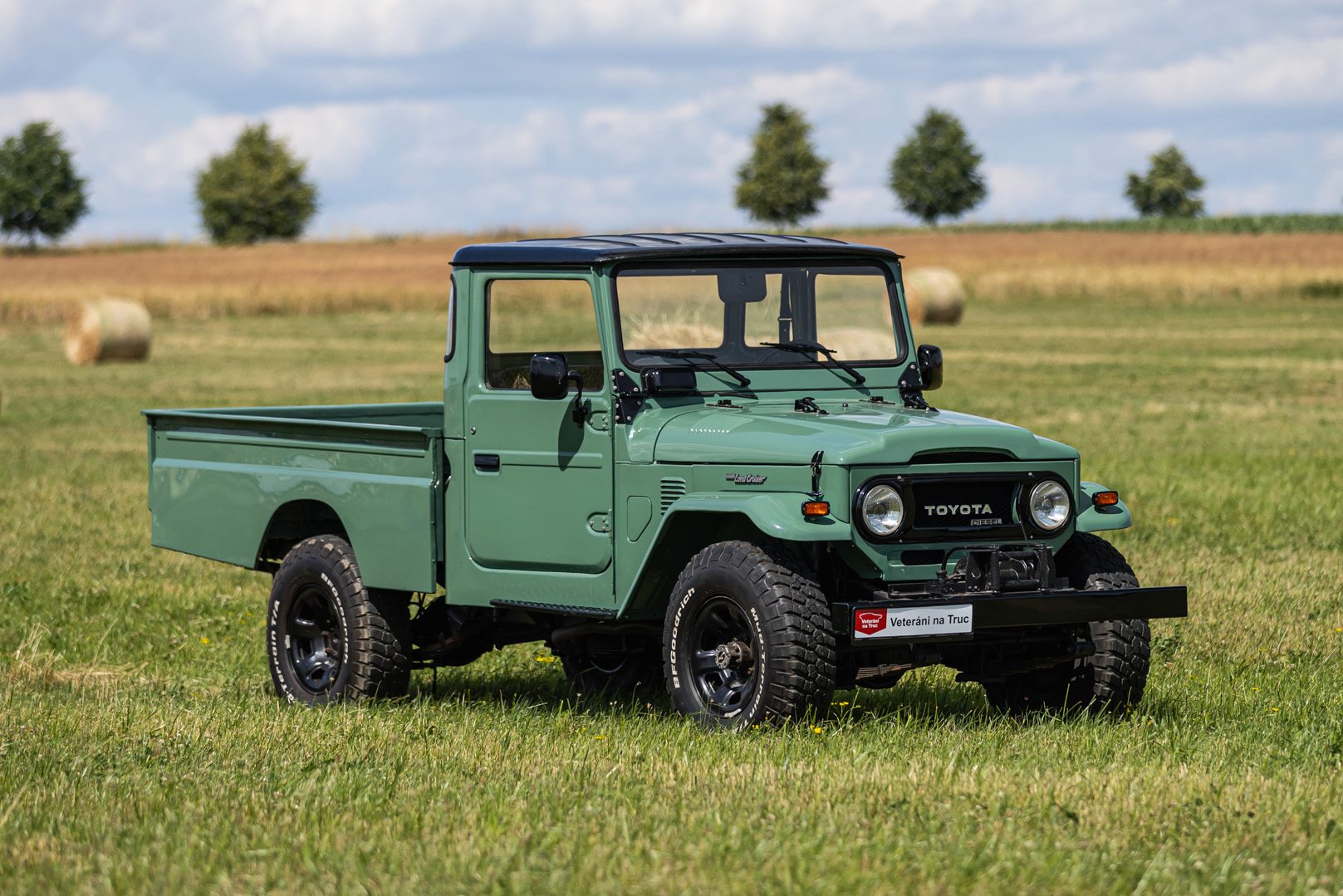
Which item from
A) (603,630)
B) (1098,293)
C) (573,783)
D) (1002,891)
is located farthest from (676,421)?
(1098,293)

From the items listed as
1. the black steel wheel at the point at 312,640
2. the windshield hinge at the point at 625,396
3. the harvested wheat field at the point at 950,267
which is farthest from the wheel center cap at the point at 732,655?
the harvested wheat field at the point at 950,267

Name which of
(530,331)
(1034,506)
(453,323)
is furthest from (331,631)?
(1034,506)

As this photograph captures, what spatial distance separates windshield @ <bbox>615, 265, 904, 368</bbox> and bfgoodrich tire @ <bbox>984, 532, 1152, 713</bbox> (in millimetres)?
1296

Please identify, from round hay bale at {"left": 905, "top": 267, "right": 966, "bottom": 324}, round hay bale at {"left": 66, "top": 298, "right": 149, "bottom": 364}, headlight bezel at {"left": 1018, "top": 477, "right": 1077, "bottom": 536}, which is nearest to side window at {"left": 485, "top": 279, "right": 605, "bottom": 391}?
headlight bezel at {"left": 1018, "top": 477, "right": 1077, "bottom": 536}

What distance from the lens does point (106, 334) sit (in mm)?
Answer: 34906

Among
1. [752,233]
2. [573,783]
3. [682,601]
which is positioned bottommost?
[573,783]

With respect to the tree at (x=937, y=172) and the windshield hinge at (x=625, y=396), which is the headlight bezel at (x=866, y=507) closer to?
the windshield hinge at (x=625, y=396)

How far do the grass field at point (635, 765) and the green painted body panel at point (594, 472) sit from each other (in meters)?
0.65

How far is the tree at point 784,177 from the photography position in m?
103

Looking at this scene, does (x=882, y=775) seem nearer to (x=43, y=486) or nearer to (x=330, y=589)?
(x=330, y=589)

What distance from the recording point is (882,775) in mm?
6109

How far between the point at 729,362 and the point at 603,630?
124 cm

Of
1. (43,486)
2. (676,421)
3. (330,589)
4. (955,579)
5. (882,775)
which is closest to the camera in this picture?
(882,775)

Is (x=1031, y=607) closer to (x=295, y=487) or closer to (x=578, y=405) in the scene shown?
(x=578, y=405)
